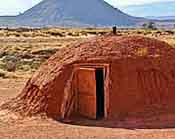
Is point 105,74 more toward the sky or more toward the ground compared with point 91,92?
more toward the sky

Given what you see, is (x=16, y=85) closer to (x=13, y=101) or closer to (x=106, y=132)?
(x=13, y=101)

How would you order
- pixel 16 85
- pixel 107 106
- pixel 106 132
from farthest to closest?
pixel 16 85 → pixel 107 106 → pixel 106 132

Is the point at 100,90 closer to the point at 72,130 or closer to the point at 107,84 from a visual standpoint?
the point at 107,84

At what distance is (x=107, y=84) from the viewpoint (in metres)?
18.6

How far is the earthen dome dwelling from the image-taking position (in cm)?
1867

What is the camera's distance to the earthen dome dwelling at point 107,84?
735 inches

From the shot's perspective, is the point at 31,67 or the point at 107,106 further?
the point at 31,67

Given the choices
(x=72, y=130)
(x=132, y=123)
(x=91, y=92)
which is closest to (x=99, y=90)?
(x=91, y=92)

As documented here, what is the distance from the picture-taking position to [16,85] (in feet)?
99.7

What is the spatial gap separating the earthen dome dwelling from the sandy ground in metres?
0.66

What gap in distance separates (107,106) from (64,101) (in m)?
1.43

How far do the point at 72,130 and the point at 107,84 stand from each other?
2.15 m

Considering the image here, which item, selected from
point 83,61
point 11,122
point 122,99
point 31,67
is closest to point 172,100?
point 122,99

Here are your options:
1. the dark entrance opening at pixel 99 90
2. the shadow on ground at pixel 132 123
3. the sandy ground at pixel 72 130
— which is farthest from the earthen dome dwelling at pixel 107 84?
the sandy ground at pixel 72 130
